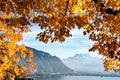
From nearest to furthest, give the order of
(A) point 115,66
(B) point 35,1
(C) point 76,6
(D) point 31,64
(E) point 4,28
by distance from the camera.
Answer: (B) point 35,1 < (C) point 76,6 < (A) point 115,66 < (E) point 4,28 < (D) point 31,64

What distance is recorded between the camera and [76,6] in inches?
536

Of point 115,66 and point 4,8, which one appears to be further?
point 115,66

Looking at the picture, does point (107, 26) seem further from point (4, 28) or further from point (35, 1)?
point (4, 28)

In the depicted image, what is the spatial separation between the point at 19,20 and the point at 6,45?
1718cm

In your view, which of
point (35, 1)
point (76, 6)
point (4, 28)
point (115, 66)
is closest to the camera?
point (35, 1)

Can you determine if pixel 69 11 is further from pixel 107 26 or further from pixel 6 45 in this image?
pixel 6 45

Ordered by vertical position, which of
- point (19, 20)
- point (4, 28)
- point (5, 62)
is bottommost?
point (19, 20)

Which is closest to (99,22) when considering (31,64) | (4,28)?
(4,28)

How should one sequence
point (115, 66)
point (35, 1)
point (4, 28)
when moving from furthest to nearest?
point (4, 28) < point (115, 66) < point (35, 1)

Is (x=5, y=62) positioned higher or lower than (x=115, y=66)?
higher

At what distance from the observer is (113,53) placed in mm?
14344

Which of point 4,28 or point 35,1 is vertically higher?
point 4,28

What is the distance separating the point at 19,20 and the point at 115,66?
19.5 feet

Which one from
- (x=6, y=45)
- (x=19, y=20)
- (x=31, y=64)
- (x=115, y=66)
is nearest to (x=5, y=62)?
(x=6, y=45)
